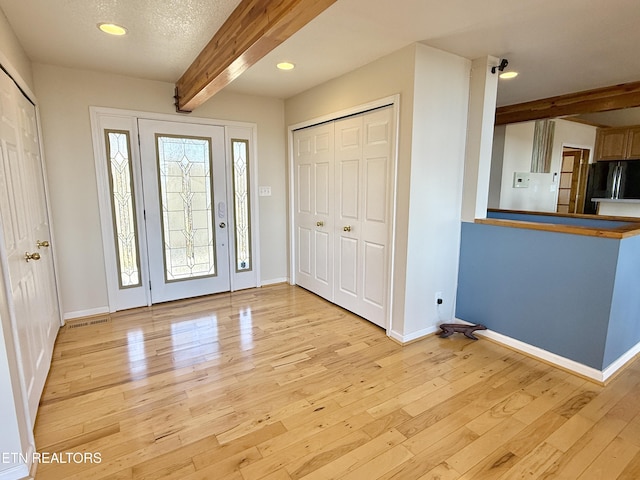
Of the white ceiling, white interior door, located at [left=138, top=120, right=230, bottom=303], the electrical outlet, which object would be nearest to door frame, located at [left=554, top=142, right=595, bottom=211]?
the white ceiling

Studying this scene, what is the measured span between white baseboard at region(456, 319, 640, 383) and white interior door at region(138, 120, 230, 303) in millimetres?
3026


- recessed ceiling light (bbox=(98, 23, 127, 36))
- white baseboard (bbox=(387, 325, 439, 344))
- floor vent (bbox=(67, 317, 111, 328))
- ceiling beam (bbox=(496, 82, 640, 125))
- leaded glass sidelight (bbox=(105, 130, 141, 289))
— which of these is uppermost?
recessed ceiling light (bbox=(98, 23, 127, 36))

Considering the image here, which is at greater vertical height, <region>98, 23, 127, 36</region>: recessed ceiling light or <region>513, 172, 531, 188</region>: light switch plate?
<region>98, 23, 127, 36</region>: recessed ceiling light

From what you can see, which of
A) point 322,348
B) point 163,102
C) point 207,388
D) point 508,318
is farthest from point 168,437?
point 163,102

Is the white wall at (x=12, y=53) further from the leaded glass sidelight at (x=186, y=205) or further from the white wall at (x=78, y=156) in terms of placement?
the leaded glass sidelight at (x=186, y=205)

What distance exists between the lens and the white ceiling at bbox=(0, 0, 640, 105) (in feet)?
6.68

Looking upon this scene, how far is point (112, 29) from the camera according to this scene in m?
2.33

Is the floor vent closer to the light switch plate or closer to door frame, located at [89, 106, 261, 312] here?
door frame, located at [89, 106, 261, 312]

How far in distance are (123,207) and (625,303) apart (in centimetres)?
439

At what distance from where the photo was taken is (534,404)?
6.93ft

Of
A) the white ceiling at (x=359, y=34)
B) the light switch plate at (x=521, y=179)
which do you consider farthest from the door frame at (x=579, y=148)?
the white ceiling at (x=359, y=34)

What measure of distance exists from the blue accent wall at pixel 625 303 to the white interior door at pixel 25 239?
354cm

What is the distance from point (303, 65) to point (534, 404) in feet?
10.1

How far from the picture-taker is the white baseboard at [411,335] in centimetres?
290
